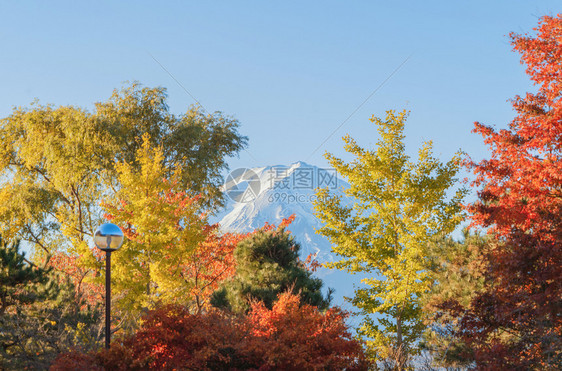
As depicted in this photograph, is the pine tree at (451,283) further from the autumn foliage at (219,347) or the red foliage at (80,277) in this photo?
the red foliage at (80,277)

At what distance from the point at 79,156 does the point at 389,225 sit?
57.1 ft

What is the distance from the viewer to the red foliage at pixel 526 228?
27.5 feet

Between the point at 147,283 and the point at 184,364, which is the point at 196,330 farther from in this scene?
the point at 147,283

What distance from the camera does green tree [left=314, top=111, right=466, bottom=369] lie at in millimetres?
16984

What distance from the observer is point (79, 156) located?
88.7ft

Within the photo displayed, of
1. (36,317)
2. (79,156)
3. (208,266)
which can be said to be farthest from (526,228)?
(79,156)

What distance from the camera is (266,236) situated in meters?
17.1

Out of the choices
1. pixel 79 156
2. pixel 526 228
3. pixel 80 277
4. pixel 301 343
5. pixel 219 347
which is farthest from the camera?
pixel 79 156

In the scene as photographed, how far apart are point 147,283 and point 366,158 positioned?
8.82 meters

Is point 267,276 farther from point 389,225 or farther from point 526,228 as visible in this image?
point 526,228

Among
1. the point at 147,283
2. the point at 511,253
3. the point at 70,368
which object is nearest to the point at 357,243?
the point at 147,283

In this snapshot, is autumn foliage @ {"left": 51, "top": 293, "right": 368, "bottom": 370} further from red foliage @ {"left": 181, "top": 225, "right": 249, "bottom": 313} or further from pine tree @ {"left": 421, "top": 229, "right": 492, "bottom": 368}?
red foliage @ {"left": 181, "top": 225, "right": 249, "bottom": 313}

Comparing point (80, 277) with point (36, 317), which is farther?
point (80, 277)

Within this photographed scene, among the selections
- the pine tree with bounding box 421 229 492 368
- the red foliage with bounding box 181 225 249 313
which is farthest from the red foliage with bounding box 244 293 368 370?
the red foliage with bounding box 181 225 249 313
